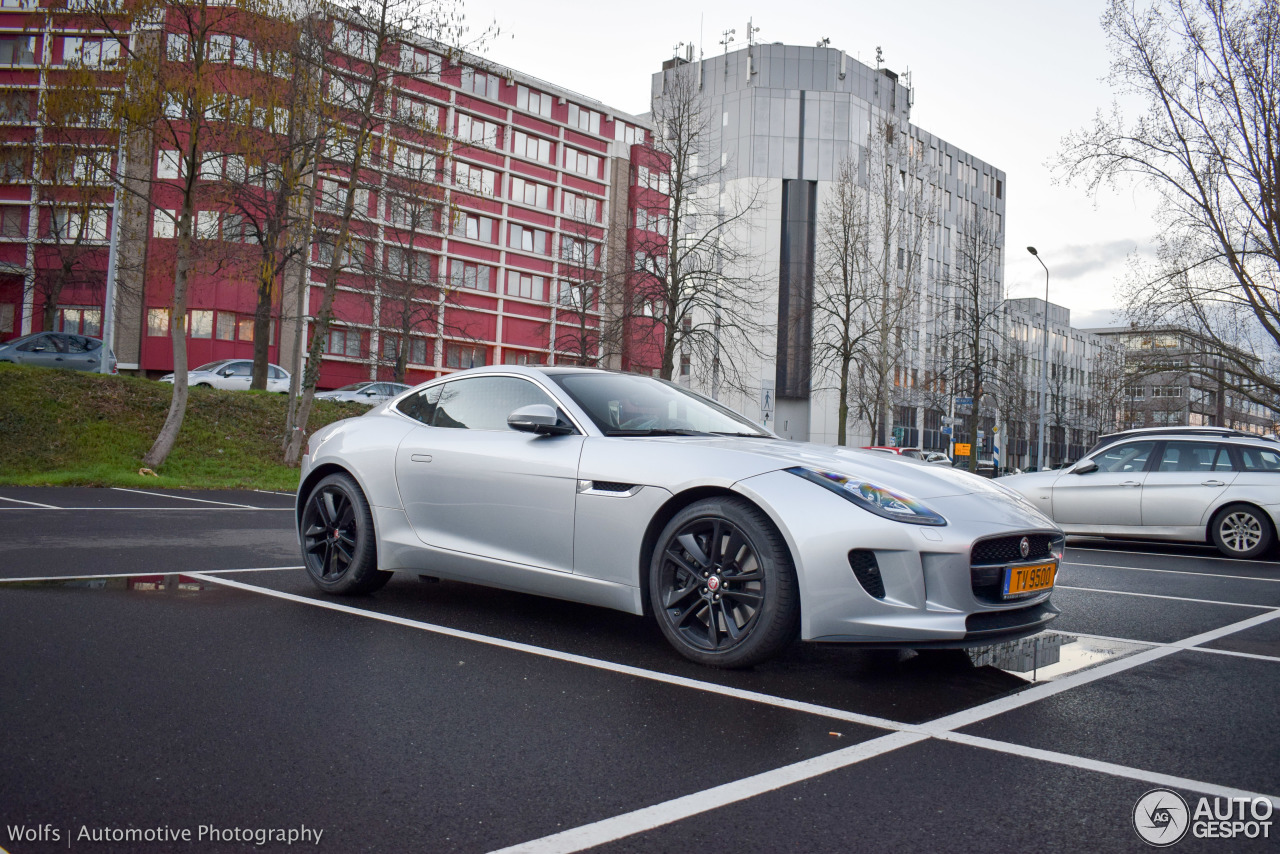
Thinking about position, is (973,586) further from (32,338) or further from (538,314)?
(538,314)

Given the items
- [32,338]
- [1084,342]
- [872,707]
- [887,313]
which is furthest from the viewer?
[1084,342]

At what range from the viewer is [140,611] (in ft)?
17.5

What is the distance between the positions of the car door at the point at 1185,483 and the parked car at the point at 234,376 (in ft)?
91.3

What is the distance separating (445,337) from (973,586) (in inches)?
2168

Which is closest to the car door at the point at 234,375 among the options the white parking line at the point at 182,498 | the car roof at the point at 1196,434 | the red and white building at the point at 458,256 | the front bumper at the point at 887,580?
the red and white building at the point at 458,256

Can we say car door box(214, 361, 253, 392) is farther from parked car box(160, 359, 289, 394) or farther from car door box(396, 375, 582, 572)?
car door box(396, 375, 582, 572)

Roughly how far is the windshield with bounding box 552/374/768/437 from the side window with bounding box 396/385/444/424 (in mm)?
931

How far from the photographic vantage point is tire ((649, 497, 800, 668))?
4.17m

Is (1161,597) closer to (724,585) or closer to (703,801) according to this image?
(724,585)

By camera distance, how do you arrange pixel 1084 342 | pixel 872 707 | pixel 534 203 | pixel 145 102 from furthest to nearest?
pixel 1084 342 < pixel 534 203 < pixel 145 102 < pixel 872 707

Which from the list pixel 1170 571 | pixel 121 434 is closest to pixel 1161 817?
pixel 1170 571

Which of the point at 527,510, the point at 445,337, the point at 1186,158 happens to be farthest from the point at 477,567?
the point at 445,337

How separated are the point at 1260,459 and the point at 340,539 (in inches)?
410

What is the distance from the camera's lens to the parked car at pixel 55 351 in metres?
29.8
